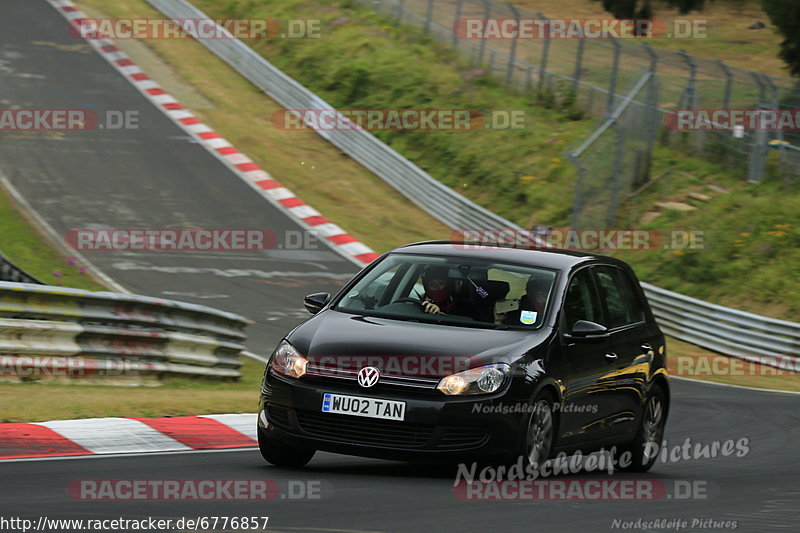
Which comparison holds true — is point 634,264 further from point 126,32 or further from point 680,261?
point 126,32

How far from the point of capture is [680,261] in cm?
2480

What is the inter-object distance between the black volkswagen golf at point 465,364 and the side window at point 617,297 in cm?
2

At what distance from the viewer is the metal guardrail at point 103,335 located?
11141 mm

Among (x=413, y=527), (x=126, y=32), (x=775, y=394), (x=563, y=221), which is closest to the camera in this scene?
(x=413, y=527)

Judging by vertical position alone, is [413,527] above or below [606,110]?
above

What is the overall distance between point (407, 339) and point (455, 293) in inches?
31.5

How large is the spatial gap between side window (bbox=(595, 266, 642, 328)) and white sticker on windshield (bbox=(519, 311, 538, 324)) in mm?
952

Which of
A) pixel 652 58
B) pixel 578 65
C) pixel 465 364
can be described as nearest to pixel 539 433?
pixel 465 364

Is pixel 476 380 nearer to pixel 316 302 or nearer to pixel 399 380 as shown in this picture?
pixel 399 380

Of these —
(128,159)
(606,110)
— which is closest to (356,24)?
(606,110)

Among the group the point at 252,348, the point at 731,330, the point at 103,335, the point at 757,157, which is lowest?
the point at 731,330

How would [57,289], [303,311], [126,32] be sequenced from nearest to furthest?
[57,289] < [303,311] < [126,32]

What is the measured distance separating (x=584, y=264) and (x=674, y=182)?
19.1 metres

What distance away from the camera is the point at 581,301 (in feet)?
29.0
